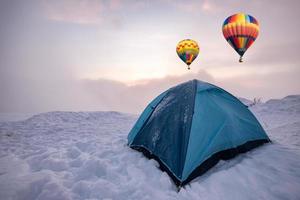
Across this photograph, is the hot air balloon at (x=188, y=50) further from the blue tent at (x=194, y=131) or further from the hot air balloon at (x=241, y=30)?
the blue tent at (x=194, y=131)

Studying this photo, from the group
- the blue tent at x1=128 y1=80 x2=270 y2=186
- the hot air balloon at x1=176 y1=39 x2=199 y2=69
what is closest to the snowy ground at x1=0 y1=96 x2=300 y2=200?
the blue tent at x1=128 y1=80 x2=270 y2=186

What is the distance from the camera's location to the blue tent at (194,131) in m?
4.17

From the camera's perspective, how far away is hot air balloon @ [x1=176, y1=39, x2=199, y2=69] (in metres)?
23.6

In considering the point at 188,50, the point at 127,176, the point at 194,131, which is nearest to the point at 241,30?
the point at 188,50

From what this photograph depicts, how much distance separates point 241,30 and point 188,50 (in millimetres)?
6094

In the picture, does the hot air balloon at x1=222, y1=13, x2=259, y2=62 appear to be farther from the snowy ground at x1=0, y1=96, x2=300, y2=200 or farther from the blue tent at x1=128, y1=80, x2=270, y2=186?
the blue tent at x1=128, y1=80, x2=270, y2=186

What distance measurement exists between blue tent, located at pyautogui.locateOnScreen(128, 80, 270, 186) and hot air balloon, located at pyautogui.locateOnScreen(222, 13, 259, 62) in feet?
50.1

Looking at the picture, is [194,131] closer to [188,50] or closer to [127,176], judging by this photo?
[127,176]

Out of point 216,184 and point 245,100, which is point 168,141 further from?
point 245,100

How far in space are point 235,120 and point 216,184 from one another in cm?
169

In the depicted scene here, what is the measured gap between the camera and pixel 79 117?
14023mm

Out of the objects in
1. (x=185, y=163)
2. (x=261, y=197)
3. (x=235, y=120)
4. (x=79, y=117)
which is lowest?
(x=79, y=117)

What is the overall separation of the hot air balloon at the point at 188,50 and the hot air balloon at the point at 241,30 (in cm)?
435

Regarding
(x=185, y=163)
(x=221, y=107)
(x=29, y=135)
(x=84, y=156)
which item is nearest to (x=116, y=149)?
(x=84, y=156)
